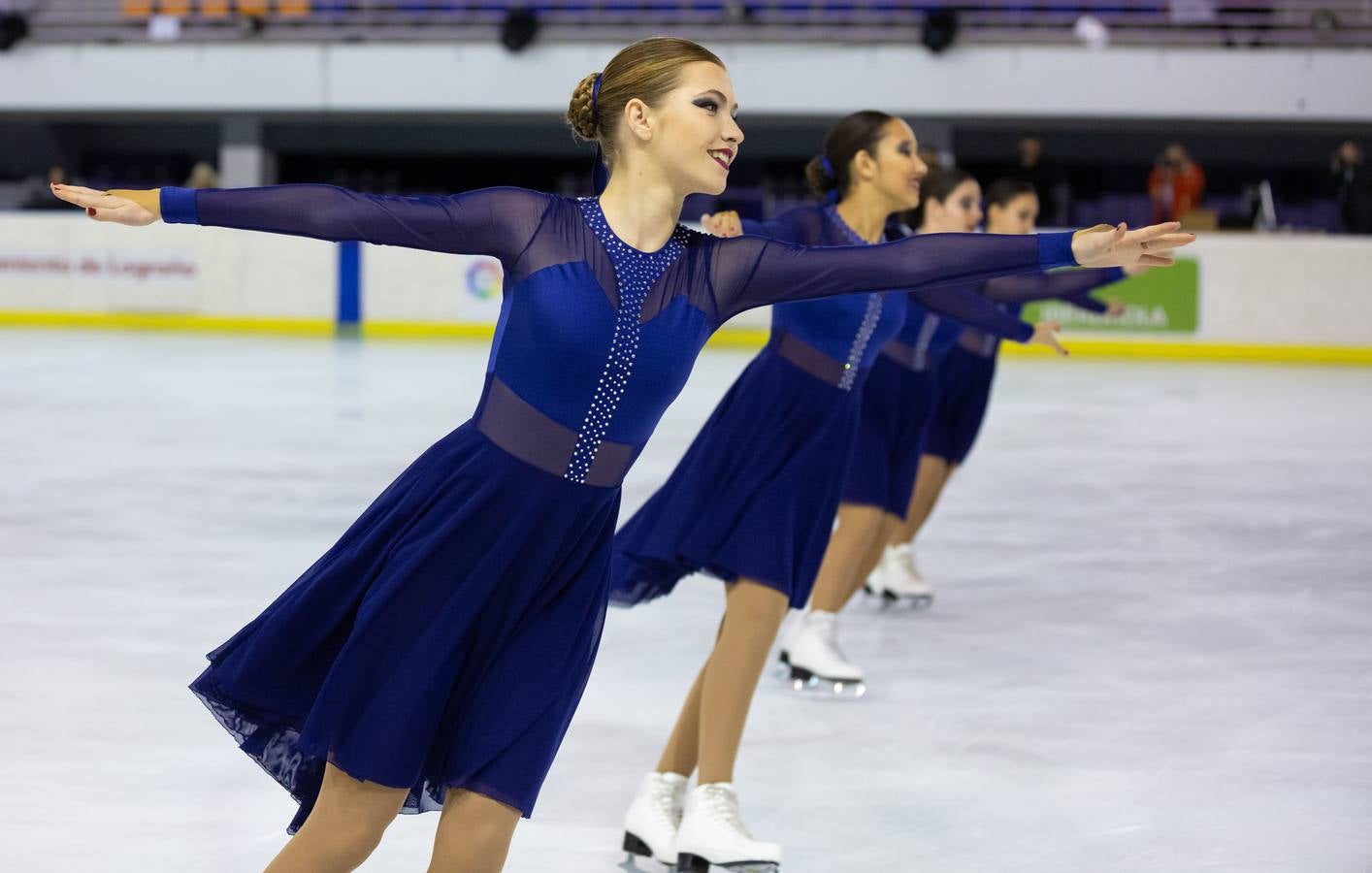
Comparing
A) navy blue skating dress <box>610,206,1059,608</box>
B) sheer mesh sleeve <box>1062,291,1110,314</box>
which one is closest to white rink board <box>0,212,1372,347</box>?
sheer mesh sleeve <box>1062,291,1110,314</box>

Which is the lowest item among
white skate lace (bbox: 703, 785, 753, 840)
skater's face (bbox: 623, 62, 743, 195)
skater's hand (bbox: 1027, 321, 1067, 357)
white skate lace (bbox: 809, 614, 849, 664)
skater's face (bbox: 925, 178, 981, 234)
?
white skate lace (bbox: 809, 614, 849, 664)

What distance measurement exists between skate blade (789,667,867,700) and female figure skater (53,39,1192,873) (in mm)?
2311

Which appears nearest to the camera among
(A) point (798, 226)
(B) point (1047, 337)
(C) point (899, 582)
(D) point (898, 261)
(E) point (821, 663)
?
(D) point (898, 261)

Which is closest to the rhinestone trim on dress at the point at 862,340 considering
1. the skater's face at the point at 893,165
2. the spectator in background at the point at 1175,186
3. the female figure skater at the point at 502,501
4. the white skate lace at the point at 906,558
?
the skater's face at the point at 893,165

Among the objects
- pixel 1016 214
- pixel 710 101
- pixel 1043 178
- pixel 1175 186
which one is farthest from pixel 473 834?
pixel 1175 186

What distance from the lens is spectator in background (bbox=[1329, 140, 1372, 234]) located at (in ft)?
49.8

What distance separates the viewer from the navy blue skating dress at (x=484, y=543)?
219 centimetres

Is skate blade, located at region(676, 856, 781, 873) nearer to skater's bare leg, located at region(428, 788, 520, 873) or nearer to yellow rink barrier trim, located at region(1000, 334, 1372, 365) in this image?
skater's bare leg, located at region(428, 788, 520, 873)

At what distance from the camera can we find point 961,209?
5.32 metres

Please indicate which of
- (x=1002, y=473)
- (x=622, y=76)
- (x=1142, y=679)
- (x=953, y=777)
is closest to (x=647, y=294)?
(x=622, y=76)

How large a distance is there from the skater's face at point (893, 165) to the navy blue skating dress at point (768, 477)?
1.15 feet

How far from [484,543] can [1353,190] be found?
14577 millimetres

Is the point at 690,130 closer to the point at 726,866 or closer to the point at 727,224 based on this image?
the point at 727,224

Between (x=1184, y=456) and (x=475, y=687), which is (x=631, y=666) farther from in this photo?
(x=1184, y=456)
